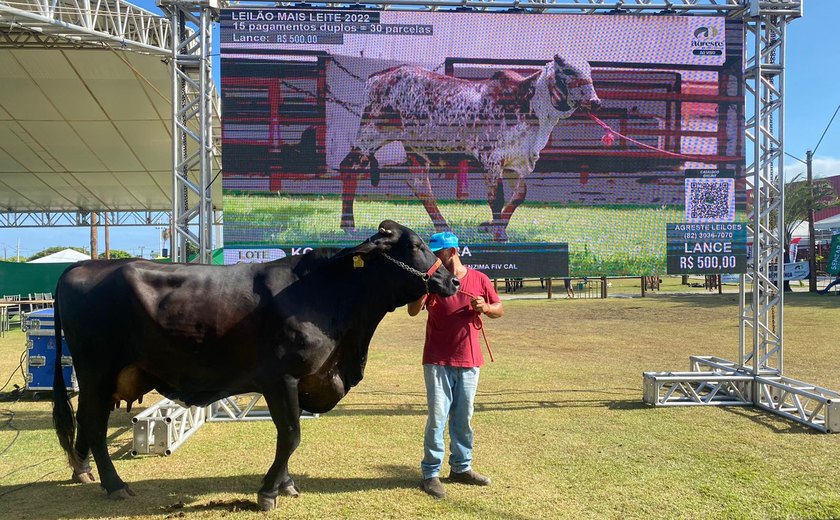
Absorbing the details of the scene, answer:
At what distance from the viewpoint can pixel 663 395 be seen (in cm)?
800

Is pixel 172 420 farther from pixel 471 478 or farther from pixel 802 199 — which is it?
pixel 802 199

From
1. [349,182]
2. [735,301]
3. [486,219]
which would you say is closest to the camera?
[349,182]

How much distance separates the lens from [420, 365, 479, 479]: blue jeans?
181 inches

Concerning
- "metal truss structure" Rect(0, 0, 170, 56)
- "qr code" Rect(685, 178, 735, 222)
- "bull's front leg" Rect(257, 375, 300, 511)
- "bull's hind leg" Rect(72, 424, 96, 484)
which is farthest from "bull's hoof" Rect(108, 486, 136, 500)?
"metal truss structure" Rect(0, 0, 170, 56)

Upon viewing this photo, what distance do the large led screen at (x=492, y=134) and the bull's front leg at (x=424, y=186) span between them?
0.02 m

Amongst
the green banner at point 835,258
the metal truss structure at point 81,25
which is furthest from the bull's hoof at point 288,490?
the green banner at point 835,258

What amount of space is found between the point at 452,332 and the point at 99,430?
2.87 meters

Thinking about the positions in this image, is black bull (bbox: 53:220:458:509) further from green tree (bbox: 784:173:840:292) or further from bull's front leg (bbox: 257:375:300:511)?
green tree (bbox: 784:173:840:292)

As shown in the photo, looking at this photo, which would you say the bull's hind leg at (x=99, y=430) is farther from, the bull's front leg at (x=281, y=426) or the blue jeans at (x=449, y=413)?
the blue jeans at (x=449, y=413)

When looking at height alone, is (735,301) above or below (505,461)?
below

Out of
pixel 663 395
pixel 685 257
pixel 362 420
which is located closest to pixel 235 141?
pixel 362 420

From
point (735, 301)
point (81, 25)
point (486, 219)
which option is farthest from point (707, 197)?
point (735, 301)

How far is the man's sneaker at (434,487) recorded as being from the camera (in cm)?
451

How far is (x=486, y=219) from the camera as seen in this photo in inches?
285
